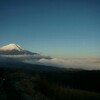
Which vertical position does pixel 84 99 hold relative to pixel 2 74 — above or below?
below

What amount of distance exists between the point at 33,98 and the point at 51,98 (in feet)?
4.52

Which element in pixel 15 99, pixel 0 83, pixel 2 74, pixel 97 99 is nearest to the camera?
pixel 15 99

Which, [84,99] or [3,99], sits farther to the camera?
[84,99]

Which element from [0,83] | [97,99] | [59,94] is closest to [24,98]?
[59,94]

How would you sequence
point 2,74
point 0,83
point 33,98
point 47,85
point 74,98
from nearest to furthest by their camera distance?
point 33,98 < point 74,98 < point 47,85 < point 0,83 < point 2,74

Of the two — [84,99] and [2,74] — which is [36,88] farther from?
[2,74]

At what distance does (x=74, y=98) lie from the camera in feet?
66.6

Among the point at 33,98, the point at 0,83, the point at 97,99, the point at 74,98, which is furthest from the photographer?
the point at 0,83

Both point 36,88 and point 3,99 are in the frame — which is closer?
point 3,99

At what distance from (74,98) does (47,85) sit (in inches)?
180

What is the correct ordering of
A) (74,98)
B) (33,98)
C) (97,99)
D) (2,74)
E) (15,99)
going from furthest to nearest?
(2,74) → (97,99) → (74,98) → (33,98) → (15,99)

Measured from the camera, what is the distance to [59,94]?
67.8 ft

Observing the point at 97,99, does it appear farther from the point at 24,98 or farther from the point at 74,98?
the point at 24,98

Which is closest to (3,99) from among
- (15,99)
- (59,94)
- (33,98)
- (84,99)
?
(15,99)
